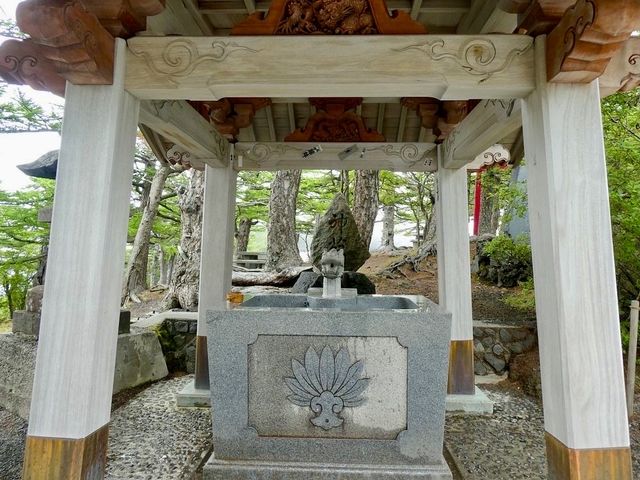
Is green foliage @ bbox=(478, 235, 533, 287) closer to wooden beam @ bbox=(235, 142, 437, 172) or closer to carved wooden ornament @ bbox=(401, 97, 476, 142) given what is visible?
wooden beam @ bbox=(235, 142, 437, 172)

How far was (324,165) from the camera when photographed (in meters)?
4.15

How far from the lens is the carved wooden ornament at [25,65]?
1.92 metres

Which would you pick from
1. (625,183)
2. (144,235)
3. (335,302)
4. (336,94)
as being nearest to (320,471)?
(335,302)

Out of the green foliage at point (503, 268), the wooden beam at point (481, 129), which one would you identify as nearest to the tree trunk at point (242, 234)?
the green foliage at point (503, 268)

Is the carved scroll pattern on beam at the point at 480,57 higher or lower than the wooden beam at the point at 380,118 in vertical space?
lower

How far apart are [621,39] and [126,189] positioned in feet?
9.17

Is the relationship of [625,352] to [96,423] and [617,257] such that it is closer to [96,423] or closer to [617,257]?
[617,257]

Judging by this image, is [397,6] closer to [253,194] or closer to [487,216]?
[253,194]

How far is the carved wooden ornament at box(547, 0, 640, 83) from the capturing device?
4.94ft

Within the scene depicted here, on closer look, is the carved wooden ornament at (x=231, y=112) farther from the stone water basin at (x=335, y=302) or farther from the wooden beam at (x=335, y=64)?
the stone water basin at (x=335, y=302)

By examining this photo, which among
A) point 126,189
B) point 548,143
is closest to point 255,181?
point 126,189

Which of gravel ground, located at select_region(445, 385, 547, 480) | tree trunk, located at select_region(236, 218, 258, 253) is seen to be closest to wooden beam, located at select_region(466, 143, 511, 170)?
gravel ground, located at select_region(445, 385, 547, 480)

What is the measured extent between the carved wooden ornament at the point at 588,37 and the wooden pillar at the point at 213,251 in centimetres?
318

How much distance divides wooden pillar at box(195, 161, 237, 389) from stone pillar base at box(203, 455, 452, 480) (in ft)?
5.03
